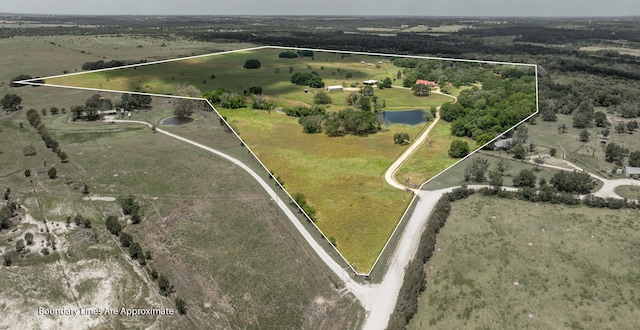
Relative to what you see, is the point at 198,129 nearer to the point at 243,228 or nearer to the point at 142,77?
the point at 142,77

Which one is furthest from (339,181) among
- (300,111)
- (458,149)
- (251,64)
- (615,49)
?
(615,49)

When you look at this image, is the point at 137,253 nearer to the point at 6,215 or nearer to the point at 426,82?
the point at 6,215

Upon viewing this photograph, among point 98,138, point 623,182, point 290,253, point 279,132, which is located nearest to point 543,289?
point 290,253

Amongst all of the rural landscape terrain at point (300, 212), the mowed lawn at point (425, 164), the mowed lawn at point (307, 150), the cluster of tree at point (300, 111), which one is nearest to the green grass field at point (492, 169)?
the rural landscape terrain at point (300, 212)

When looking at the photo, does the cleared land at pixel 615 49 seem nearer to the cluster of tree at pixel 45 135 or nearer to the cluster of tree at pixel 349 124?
the cluster of tree at pixel 349 124

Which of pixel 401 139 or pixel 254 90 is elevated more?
pixel 254 90

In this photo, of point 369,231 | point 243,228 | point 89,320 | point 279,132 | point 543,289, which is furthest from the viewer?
point 243,228
